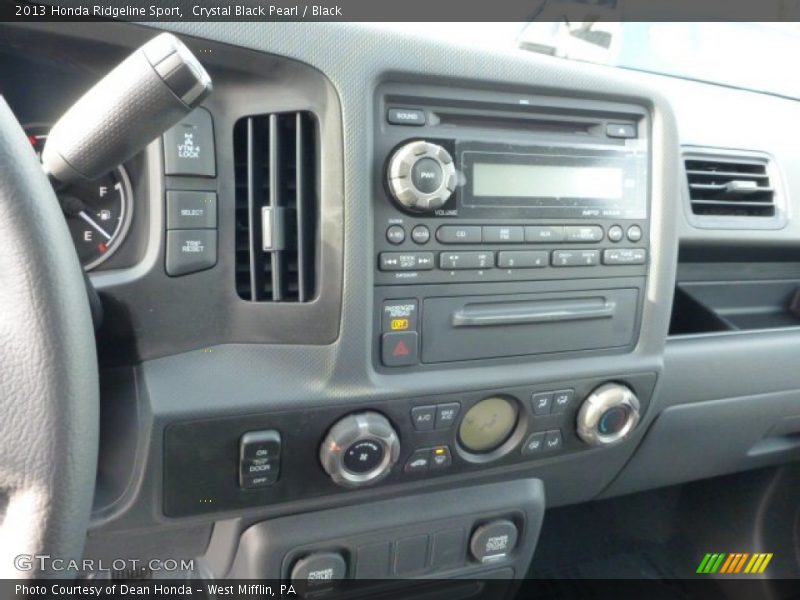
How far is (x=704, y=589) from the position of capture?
1834 millimetres

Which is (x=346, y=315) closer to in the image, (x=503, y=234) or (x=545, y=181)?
(x=503, y=234)

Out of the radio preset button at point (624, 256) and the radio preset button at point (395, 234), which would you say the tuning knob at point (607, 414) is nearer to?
the radio preset button at point (624, 256)

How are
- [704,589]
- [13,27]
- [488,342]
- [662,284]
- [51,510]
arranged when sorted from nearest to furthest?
1. [51,510]
2. [13,27]
3. [488,342]
4. [662,284]
5. [704,589]

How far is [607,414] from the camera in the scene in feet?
3.79

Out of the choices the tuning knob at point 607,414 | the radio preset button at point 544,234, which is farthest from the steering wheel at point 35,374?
the tuning knob at point 607,414

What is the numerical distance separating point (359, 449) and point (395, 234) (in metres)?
0.30

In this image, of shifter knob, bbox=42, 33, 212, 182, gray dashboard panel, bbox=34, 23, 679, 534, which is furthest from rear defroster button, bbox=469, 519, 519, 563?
shifter knob, bbox=42, 33, 212, 182

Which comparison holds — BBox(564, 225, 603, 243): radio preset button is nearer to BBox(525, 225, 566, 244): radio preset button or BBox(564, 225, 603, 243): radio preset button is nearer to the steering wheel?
BBox(525, 225, 566, 244): radio preset button

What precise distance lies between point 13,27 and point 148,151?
196 millimetres

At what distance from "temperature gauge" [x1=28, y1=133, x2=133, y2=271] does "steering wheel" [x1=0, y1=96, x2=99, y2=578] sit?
0.80ft

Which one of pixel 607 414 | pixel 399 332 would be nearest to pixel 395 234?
pixel 399 332

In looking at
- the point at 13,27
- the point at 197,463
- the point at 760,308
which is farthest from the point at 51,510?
the point at 760,308

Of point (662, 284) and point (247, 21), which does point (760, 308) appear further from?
point (247, 21)

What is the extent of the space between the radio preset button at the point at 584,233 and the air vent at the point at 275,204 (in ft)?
1.31
